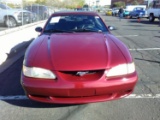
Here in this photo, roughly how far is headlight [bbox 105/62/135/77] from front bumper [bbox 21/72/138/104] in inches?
2.7

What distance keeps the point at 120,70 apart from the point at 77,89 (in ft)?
2.29

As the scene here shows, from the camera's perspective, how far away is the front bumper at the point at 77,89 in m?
3.28

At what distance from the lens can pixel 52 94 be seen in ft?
11.0

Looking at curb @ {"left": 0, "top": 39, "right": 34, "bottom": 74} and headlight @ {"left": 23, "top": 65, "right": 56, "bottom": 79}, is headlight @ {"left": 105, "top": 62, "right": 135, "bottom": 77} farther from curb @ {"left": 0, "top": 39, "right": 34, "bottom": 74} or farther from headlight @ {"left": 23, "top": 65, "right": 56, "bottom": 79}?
curb @ {"left": 0, "top": 39, "right": 34, "bottom": 74}

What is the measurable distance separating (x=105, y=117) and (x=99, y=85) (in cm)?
60

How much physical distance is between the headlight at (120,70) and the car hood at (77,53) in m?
0.07

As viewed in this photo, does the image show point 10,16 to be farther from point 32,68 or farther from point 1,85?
point 32,68

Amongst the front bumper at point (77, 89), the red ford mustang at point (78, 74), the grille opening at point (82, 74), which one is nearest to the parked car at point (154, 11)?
the red ford mustang at point (78, 74)

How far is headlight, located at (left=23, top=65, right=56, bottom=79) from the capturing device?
133 inches

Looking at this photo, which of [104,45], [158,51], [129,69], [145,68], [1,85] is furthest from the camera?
[158,51]

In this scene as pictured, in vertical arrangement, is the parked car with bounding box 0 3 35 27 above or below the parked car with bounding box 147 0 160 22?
below

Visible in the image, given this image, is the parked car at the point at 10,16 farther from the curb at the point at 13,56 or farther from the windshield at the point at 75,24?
the windshield at the point at 75,24

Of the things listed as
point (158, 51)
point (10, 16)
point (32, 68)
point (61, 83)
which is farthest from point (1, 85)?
point (10, 16)

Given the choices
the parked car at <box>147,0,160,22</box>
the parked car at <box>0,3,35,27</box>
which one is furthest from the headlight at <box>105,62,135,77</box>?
the parked car at <box>147,0,160,22</box>
